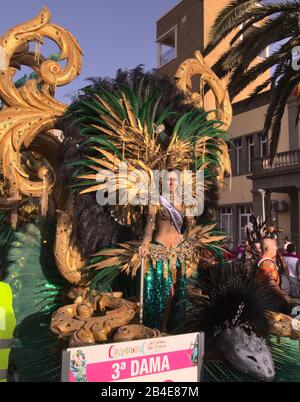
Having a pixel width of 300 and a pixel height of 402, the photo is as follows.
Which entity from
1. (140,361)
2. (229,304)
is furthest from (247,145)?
(140,361)

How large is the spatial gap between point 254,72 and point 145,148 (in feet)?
17.2

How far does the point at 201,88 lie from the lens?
2719 mm

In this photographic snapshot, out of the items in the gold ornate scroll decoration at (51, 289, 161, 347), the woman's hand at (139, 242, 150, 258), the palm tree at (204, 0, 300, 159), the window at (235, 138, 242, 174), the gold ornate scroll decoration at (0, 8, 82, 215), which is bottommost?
the gold ornate scroll decoration at (51, 289, 161, 347)

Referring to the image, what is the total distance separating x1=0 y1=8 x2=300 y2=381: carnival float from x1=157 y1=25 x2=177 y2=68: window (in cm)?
1965

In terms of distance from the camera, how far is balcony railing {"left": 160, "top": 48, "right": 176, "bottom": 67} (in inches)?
842

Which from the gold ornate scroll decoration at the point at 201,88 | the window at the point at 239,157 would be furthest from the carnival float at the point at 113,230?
the window at the point at 239,157

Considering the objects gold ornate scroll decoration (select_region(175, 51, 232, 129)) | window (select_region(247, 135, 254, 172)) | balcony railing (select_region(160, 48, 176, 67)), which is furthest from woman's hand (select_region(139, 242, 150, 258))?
balcony railing (select_region(160, 48, 176, 67))

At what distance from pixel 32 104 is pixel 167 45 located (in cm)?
2202

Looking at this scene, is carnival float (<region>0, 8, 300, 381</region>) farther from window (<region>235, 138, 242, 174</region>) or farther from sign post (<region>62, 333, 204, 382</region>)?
window (<region>235, 138, 242, 174</region>)

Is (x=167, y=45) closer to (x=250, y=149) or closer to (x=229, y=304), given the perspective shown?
(x=250, y=149)

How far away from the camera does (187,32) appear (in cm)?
2020

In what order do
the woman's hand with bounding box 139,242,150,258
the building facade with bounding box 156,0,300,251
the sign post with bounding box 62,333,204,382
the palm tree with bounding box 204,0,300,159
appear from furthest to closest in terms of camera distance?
the building facade with bounding box 156,0,300,251 → the palm tree with bounding box 204,0,300,159 → the woman's hand with bounding box 139,242,150,258 → the sign post with bounding box 62,333,204,382
